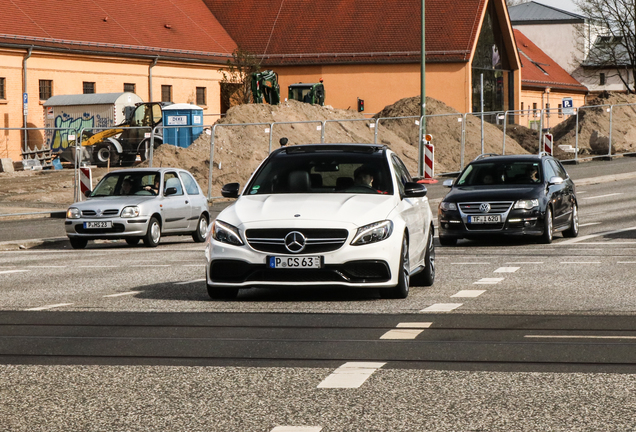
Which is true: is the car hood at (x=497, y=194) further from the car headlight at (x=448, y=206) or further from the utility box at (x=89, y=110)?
the utility box at (x=89, y=110)

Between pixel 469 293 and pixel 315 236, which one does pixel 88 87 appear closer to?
pixel 469 293

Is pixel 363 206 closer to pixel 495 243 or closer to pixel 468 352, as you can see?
pixel 468 352

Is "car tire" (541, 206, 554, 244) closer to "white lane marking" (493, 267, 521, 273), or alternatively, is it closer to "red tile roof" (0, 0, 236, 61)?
"white lane marking" (493, 267, 521, 273)

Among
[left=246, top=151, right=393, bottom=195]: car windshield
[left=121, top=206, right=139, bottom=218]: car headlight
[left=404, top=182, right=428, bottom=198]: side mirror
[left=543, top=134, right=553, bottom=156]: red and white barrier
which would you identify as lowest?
[left=121, top=206, right=139, bottom=218]: car headlight

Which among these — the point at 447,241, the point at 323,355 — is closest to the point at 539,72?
the point at 447,241

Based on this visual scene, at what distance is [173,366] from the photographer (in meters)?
7.34

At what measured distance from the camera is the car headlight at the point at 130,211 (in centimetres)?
2097

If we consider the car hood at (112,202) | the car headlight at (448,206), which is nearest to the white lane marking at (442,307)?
the car headlight at (448,206)

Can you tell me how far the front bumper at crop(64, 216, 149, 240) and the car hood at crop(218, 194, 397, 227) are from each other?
9.72 metres

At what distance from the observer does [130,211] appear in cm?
2102

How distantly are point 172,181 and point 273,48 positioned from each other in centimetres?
4669

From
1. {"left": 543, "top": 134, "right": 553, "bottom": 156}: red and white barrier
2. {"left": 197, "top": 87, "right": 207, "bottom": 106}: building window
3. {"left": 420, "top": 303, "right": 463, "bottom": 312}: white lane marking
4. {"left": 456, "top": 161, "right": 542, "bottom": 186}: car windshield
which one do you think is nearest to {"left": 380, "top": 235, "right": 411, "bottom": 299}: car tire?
{"left": 420, "top": 303, "right": 463, "bottom": 312}: white lane marking

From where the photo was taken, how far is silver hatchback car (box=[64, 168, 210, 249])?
20953mm

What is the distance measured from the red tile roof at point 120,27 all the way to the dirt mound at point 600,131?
2081 cm
